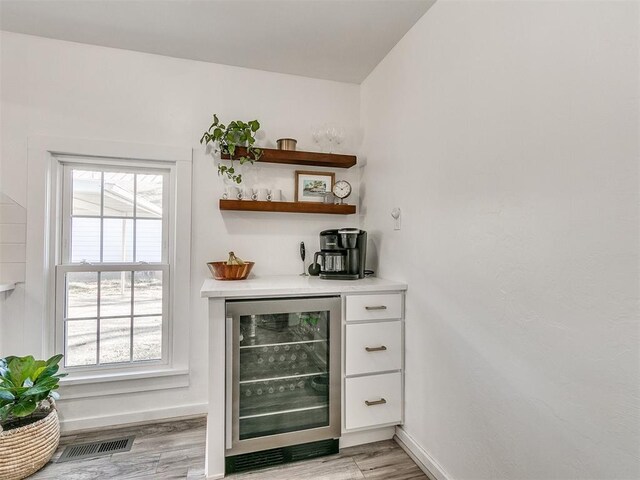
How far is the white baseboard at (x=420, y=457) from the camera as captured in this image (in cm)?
169

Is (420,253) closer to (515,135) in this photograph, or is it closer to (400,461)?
(515,135)

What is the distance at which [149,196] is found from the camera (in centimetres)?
237

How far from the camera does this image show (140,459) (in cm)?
186

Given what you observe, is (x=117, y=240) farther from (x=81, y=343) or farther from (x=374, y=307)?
(x=374, y=307)

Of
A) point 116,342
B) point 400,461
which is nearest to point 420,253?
point 400,461

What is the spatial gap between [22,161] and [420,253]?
2531 mm

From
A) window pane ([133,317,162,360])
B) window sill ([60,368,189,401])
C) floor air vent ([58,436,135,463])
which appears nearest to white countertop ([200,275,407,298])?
window pane ([133,317,162,360])

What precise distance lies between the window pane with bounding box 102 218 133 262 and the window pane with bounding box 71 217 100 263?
0.16ft

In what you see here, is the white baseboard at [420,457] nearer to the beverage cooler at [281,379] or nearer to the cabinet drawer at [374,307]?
the beverage cooler at [281,379]

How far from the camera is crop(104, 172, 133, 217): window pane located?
229cm

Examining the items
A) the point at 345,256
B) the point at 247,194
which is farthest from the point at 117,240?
the point at 345,256

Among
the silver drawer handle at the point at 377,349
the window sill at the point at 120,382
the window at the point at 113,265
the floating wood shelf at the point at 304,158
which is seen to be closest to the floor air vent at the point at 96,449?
the window sill at the point at 120,382

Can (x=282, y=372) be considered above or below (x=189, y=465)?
above

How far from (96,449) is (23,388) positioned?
1.85 ft
